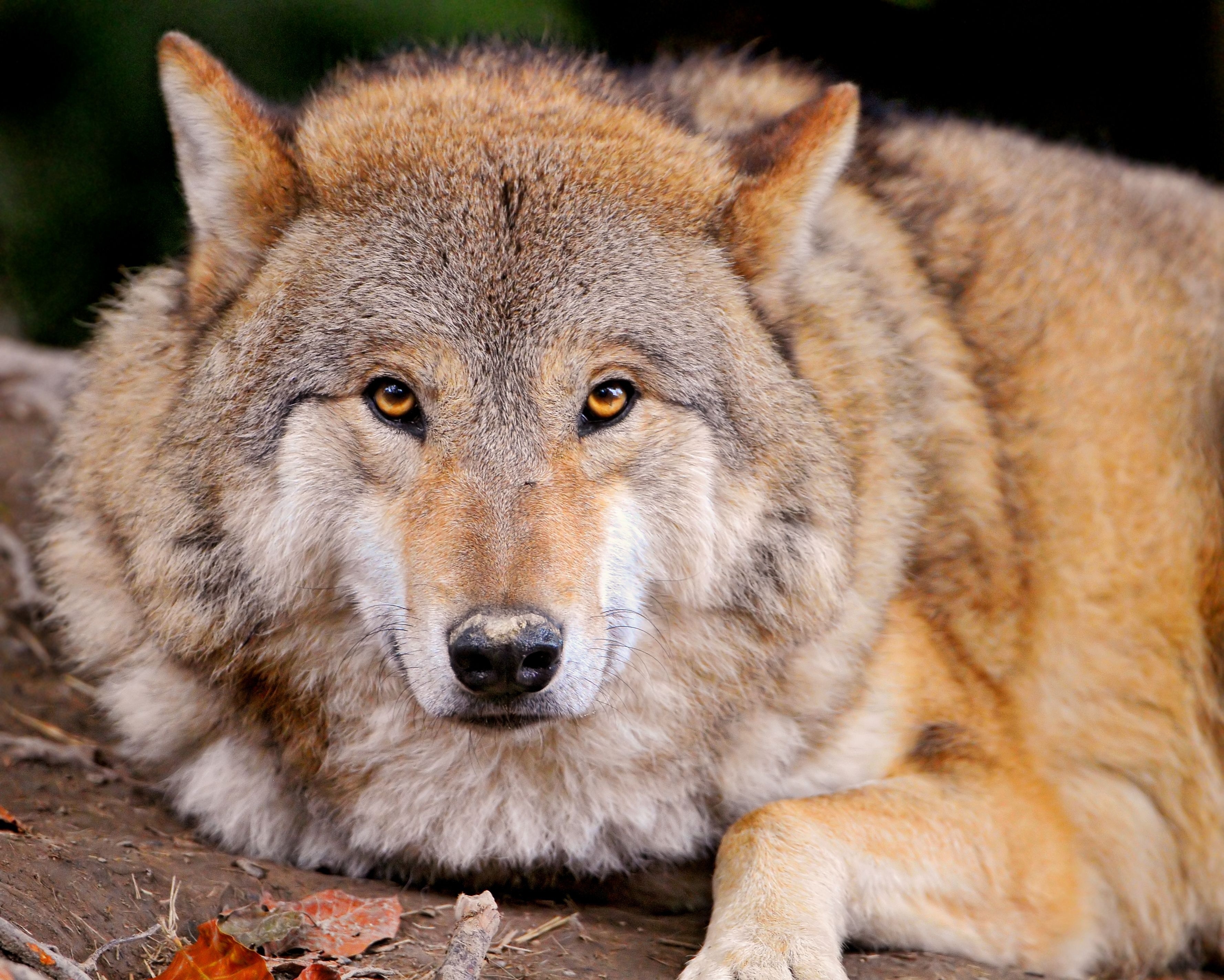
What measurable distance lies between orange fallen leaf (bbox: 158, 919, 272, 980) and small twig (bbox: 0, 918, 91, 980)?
0.75 feet

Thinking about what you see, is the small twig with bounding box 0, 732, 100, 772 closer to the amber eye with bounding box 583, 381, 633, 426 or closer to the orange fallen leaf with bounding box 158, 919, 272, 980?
the orange fallen leaf with bounding box 158, 919, 272, 980

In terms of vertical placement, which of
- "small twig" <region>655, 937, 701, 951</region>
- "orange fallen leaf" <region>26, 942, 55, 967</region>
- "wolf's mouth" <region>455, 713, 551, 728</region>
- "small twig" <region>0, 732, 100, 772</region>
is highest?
"wolf's mouth" <region>455, 713, 551, 728</region>

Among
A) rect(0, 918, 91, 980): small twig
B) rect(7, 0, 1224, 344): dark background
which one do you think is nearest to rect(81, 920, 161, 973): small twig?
rect(0, 918, 91, 980): small twig

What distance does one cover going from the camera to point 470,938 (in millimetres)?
2725

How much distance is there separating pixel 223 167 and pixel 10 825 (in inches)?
70.2

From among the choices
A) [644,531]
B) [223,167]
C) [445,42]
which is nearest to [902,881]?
[644,531]

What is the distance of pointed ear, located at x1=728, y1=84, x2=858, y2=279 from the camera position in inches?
131

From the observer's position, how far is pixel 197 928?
3.00 metres

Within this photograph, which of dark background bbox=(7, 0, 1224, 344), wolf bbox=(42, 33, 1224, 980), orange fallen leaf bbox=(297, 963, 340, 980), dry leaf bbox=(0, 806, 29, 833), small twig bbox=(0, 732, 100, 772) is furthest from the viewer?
dark background bbox=(7, 0, 1224, 344)

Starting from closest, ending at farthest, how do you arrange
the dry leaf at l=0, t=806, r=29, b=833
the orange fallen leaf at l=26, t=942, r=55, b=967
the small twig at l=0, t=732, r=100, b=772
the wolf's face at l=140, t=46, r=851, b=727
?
the orange fallen leaf at l=26, t=942, r=55, b=967, the wolf's face at l=140, t=46, r=851, b=727, the dry leaf at l=0, t=806, r=29, b=833, the small twig at l=0, t=732, r=100, b=772

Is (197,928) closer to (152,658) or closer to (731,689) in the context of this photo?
(152,658)

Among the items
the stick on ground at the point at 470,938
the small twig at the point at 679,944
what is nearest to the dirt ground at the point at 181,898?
the small twig at the point at 679,944

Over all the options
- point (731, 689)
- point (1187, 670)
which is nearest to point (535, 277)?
point (731, 689)

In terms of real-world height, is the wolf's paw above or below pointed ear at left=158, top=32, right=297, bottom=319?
below
